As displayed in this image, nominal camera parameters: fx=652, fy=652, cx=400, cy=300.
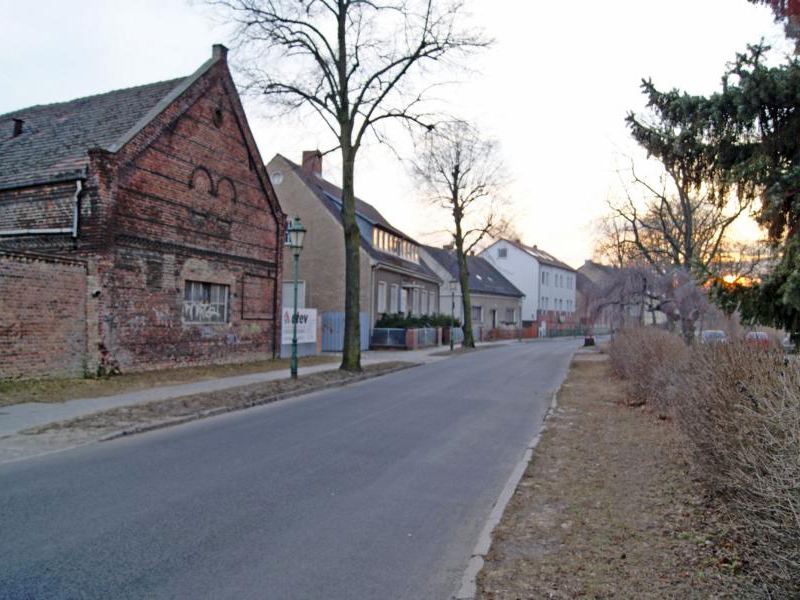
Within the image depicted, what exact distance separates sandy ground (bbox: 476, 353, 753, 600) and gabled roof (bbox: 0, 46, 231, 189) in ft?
46.0

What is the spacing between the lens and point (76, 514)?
569cm

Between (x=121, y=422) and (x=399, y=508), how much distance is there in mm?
5954

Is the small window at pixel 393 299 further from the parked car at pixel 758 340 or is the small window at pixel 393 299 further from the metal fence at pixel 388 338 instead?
the parked car at pixel 758 340

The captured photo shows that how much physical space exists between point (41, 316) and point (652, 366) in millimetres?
12929

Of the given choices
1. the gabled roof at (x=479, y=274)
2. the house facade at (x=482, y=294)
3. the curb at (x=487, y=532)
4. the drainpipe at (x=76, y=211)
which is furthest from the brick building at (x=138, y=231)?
the gabled roof at (x=479, y=274)

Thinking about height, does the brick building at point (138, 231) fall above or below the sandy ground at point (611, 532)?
above

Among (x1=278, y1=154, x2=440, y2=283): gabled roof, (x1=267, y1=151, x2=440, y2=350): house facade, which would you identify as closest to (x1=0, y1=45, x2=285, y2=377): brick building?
(x1=267, y1=151, x2=440, y2=350): house facade

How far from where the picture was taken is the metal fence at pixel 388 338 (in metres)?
33.7

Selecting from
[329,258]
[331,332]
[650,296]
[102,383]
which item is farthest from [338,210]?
[102,383]

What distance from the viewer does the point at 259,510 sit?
5.97 m

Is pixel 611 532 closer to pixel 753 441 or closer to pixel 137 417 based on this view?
pixel 753 441

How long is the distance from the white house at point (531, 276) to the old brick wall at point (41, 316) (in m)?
57.3

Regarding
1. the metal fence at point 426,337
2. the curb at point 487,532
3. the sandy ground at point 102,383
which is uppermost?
the metal fence at point 426,337

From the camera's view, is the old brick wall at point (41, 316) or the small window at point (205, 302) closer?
the old brick wall at point (41, 316)
